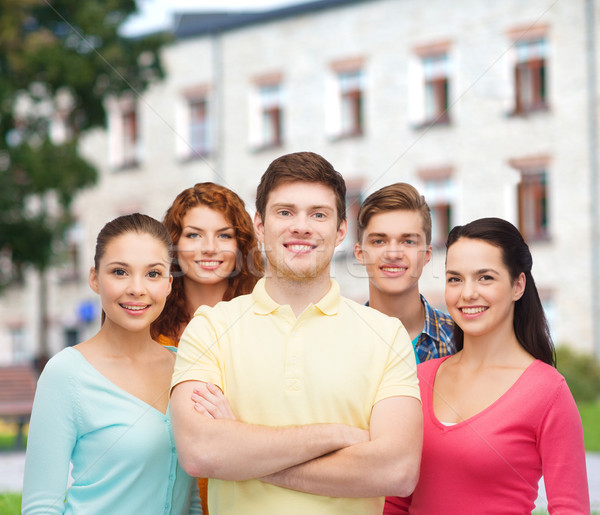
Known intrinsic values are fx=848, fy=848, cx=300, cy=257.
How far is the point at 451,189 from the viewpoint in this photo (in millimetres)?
20641

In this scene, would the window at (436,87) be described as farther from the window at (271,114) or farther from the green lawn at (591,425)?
the green lawn at (591,425)

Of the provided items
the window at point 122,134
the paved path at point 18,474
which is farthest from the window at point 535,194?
the window at point 122,134

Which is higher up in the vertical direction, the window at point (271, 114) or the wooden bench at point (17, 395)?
the window at point (271, 114)

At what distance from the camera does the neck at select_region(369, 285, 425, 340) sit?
155 inches

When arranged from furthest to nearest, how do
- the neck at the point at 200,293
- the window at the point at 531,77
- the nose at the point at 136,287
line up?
the window at the point at 531,77 < the neck at the point at 200,293 < the nose at the point at 136,287

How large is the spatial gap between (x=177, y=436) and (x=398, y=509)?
0.91 metres

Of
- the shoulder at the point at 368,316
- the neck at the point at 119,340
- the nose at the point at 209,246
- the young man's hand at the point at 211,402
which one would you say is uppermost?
the nose at the point at 209,246

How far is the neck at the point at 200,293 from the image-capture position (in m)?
4.06

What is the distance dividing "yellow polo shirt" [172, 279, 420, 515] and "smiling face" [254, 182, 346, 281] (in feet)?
0.43

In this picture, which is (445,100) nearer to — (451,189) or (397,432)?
(451,189)

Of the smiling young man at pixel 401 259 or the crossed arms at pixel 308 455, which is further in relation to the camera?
the smiling young man at pixel 401 259

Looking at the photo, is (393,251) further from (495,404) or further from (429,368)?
(495,404)

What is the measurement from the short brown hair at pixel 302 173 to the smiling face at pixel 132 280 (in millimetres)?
509

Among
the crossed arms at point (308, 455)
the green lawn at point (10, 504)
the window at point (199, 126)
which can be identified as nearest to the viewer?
the crossed arms at point (308, 455)
